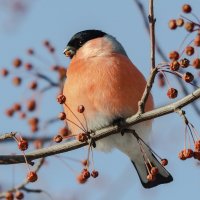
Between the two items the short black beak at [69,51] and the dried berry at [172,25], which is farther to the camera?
the short black beak at [69,51]

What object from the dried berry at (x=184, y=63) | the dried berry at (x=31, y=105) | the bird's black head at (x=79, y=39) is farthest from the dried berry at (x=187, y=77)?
the dried berry at (x=31, y=105)

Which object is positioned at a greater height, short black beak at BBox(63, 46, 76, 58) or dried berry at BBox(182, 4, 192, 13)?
short black beak at BBox(63, 46, 76, 58)

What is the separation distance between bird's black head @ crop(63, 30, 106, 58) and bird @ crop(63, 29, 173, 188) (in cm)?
4

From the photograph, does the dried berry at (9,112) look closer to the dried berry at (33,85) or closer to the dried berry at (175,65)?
the dried berry at (33,85)

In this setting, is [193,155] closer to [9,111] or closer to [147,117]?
[147,117]

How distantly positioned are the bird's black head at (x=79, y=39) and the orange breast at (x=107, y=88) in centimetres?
41

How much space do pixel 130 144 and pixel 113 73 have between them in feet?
1.59

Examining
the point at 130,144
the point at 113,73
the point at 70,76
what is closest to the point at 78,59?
the point at 70,76

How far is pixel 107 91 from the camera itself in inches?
116

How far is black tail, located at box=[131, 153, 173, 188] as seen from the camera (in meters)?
3.46

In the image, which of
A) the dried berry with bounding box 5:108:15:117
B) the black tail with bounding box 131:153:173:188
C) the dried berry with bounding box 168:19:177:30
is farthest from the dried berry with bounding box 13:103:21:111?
the dried berry with bounding box 168:19:177:30

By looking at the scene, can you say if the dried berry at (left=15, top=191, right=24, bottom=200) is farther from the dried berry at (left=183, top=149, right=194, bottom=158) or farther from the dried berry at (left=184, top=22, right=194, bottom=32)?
the dried berry at (left=184, top=22, right=194, bottom=32)

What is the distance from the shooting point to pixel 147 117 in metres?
2.18

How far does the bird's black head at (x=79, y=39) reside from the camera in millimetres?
3567
